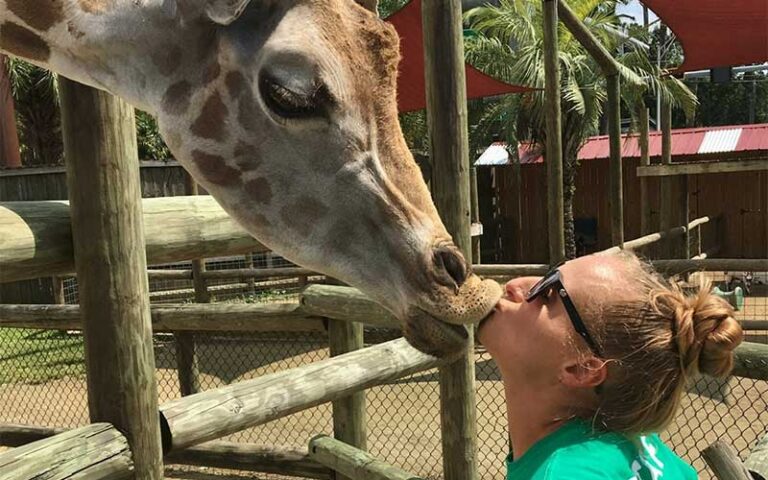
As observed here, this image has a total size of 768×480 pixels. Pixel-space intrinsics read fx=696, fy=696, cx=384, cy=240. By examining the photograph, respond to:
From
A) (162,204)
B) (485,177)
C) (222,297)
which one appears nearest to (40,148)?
(222,297)

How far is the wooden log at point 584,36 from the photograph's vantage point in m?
4.98

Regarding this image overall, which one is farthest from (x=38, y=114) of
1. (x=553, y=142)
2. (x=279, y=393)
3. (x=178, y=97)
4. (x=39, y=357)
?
(x=178, y=97)

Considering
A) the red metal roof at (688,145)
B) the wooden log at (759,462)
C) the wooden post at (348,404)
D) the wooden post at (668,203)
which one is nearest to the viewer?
the wooden log at (759,462)

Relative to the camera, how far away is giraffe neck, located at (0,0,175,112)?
1.53m

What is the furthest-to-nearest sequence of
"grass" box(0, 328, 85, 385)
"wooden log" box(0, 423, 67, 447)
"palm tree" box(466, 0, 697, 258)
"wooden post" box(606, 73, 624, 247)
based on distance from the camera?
"palm tree" box(466, 0, 697, 258) < "grass" box(0, 328, 85, 385) < "wooden post" box(606, 73, 624, 247) < "wooden log" box(0, 423, 67, 447)

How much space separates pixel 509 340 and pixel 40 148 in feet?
45.6

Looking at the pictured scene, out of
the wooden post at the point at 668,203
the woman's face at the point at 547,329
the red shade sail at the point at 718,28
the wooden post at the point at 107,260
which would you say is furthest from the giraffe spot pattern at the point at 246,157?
the wooden post at the point at 668,203

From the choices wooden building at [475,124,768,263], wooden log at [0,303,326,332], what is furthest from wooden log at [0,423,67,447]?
wooden building at [475,124,768,263]

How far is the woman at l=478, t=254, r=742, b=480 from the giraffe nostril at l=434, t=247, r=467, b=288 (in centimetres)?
19

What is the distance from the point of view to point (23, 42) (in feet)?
5.32

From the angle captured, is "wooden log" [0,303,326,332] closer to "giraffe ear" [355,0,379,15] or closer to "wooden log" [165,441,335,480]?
"wooden log" [165,441,335,480]

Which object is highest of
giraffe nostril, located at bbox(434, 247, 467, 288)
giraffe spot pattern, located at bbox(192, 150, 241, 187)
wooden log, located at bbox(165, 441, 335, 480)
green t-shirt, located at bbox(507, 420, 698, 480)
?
A: giraffe spot pattern, located at bbox(192, 150, 241, 187)

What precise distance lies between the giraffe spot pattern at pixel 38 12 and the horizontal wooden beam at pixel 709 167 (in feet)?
20.0

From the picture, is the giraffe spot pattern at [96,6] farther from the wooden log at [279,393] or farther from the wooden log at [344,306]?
the wooden log at [344,306]
